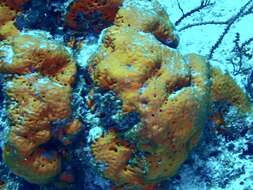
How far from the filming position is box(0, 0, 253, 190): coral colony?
2.65 metres

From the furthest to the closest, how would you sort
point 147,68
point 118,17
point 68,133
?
point 118,17 → point 68,133 → point 147,68

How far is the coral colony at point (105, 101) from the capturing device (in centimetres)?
265

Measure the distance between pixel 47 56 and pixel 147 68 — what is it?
0.76 metres

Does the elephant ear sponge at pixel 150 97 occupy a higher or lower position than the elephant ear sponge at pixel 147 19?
lower

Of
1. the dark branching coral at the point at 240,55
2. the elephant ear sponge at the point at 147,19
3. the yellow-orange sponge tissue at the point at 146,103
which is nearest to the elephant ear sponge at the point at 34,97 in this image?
the yellow-orange sponge tissue at the point at 146,103

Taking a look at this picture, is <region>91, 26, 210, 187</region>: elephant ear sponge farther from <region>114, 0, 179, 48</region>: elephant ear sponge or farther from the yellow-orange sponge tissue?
<region>114, 0, 179, 48</region>: elephant ear sponge

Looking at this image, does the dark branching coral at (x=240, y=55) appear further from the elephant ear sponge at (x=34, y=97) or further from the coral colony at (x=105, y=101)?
the elephant ear sponge at (x=34, y=97)

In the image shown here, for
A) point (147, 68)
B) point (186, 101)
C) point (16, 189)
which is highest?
point (147, 68)

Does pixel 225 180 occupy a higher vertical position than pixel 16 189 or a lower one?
higher

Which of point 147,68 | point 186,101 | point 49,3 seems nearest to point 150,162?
point 186,101

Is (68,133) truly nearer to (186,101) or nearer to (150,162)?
(150,162)

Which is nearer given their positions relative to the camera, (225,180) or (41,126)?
(41,126)

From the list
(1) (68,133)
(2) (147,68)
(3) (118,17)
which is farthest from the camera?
(3) (118,17)

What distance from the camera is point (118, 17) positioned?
3018 mm
